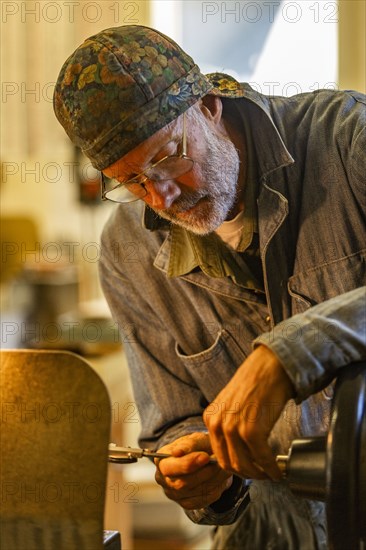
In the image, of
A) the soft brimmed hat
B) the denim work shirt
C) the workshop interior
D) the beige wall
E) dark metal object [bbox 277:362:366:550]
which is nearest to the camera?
dark metal object [bbox 277:362:366:550]

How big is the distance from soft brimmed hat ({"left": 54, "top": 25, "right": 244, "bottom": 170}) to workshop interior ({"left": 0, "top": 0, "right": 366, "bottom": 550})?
0.31 metres

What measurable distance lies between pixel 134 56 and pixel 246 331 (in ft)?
1.63

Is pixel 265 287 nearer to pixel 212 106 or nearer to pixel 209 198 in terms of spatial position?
pixel 209 198

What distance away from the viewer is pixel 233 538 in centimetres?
149

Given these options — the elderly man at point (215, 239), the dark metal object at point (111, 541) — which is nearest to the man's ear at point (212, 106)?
the elderly man at point (215, 239)

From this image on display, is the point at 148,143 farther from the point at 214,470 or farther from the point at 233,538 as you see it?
the point at 233,538

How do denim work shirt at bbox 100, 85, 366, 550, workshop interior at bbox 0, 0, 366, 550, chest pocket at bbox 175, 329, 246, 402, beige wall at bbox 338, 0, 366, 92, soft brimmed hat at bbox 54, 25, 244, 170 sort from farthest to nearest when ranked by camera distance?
beige wall at bbox 338, 0, 366, 92 < chest pocket at bbox 175, 329, 246, 402 < denim work shirt at bbox 100, 85, 366, 550 < soft brimmed hat at bbox 54, 25, 244, 170 < workshop interior at bbox 0, 0, 366, 550

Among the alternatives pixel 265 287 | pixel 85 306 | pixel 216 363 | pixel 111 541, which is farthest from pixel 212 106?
pixel 85 306

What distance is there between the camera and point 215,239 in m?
1.36

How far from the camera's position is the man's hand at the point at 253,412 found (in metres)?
0.88

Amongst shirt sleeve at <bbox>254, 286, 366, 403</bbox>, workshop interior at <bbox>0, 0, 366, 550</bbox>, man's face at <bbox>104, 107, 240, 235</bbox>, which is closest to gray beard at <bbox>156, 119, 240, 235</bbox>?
man's face at <bbox>104, 107, 240, 235</bbox>

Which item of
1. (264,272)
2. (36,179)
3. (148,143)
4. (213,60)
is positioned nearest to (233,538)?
(264,272)

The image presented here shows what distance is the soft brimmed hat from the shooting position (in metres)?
1.12

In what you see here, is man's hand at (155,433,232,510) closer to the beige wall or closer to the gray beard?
the gray beard
